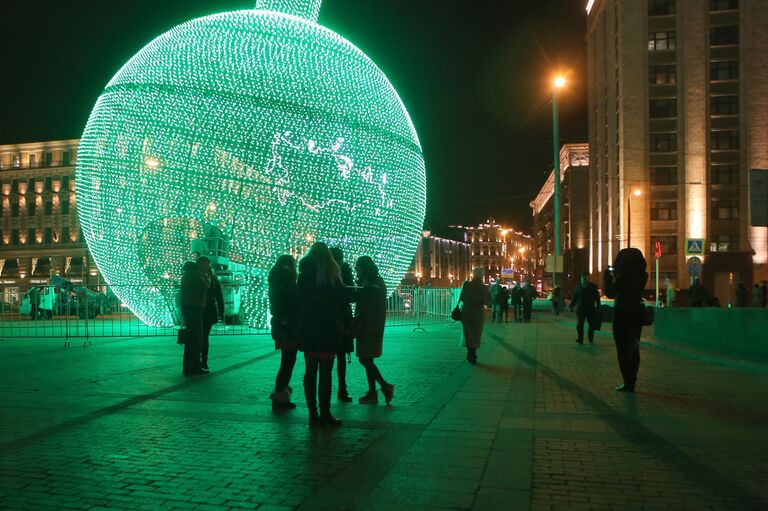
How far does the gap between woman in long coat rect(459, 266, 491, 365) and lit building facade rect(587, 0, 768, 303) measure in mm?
38670

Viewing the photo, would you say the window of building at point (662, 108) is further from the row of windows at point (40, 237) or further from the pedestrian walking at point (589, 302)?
the row of windows at point (40, 237)

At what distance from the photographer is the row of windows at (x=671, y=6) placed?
49406 millimetres

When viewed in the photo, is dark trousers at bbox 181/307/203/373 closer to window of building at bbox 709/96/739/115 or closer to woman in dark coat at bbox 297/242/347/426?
woman in dark coat at bbox 297/242/347/426

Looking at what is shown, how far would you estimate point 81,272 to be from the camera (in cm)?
6144

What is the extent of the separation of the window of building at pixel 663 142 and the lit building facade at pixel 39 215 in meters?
48.8

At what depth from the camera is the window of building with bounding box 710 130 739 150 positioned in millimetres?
48906

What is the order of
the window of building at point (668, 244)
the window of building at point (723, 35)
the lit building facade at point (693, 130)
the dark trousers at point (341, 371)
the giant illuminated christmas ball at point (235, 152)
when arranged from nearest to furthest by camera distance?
the dark trousers at point (341, 371) < the giant illuminated christmas ball at point (235, 152) < the lit building facade at point (693, 130) < the window of building at point (723, 35) < the window of building at point (668, 244)

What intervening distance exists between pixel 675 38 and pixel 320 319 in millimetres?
52795

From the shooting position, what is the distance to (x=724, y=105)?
162 ft

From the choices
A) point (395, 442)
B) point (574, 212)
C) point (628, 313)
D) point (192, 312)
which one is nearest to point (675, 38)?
point (574, 212)

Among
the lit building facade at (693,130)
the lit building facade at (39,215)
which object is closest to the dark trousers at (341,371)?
the lit building facade at (693,130)

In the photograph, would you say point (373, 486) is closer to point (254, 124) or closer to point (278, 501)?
point (278, 501)

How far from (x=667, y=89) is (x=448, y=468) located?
5289cm

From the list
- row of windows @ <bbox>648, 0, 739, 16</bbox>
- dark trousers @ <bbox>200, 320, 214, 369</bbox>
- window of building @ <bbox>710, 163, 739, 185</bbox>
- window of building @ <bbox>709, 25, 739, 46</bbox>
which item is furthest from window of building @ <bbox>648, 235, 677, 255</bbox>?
dark trousers @ <bbox>200, 320, 214, 369</bbox>
